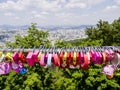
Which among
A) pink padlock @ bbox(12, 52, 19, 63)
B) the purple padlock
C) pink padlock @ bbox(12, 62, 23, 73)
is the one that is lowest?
the purple padlock

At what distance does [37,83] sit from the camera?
2859 centimetres

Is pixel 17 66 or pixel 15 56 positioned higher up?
pixel 15 56

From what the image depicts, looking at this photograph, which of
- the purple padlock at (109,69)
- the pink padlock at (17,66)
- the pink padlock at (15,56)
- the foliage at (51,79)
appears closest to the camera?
the pink padlock at (15,56)

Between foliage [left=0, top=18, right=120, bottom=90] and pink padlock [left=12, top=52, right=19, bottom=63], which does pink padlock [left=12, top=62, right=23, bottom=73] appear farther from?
foliage [left=0, top=18, right=120, bottom=90]

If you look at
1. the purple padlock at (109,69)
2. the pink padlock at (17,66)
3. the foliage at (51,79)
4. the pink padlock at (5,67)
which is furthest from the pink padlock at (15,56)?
the foliage at (51,79)

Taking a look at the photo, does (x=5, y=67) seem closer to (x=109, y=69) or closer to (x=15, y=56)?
(x=15, y=56)

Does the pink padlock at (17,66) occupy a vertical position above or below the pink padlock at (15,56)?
below

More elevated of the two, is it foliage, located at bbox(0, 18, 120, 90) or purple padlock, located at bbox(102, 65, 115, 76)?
purple padlock, located at bbox(102, 65, 115, 76)

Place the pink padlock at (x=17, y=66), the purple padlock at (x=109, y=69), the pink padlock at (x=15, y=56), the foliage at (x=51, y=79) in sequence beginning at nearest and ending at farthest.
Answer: the pink padlock at (x=15, y=56) < the pink padlock at (x=17, y=66) < the purple padlock at (x=109, y=69) < the foliage at (x=51, y=79)

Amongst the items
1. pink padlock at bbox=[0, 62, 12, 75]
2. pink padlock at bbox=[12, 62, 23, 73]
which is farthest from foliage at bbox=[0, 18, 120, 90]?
pink padlock at bbox=[12, 62, 23, 73]

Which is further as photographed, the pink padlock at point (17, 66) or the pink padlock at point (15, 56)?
the pink padlock at point (17, 66)

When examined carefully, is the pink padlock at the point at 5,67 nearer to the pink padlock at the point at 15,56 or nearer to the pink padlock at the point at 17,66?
the pink padlock at the point at 17,66

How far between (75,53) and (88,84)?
19419mm

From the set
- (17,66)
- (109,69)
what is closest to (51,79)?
(109,69)
